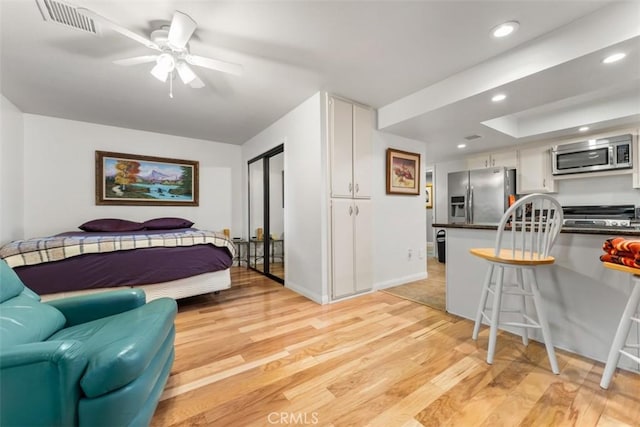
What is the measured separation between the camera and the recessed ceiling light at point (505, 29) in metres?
1.78

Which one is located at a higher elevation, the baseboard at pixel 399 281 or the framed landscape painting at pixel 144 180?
the framed landscape painting at pixel 144 180

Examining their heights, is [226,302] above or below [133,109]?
below

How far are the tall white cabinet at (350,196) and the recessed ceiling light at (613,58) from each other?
1990 millimetres

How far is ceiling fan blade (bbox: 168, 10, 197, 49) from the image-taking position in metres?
1.54

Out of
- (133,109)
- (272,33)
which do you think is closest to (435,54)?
(272,33)

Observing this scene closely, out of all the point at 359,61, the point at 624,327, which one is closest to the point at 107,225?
the point at 359,61

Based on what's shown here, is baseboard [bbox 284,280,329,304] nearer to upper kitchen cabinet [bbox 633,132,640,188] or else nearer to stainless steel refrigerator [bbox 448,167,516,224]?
stainless steel refrigerator [bbox 448,167,516,224]

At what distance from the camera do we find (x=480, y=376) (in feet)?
5.03

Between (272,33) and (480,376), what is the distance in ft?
8.95

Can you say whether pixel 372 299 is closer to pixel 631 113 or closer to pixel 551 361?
pixel 551 361

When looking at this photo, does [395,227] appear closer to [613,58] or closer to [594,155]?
[613,58]

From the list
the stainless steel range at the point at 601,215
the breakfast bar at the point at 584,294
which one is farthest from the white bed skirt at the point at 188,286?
the stainless steel range at the point at 601,215

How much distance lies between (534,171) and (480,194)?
31.6 inches

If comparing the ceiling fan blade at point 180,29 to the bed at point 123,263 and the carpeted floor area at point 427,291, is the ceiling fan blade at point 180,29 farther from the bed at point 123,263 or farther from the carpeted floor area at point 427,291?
the carpeted floor area at point 427,291
